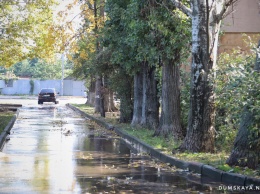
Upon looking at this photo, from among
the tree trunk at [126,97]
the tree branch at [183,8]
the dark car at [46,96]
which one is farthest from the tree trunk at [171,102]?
the dark car at [46,96]

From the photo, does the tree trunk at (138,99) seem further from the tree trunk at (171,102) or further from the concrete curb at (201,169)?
the concrete curb at (201,169)

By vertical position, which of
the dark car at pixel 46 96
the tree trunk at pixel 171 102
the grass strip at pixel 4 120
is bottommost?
the grass strip at pixel 4 120

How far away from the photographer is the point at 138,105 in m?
24.3

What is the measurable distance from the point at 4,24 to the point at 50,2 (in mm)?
2910

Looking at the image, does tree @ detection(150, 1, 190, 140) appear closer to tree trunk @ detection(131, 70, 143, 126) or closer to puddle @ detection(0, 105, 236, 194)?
puddle @ detection(0, 105, 236, 194)

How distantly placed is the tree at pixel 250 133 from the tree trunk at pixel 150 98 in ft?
35.4

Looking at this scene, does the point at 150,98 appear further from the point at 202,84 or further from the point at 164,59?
the point at 202,84

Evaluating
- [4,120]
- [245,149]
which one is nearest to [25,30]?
[4,120]

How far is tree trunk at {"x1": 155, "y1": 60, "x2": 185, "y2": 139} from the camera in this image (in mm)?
18272

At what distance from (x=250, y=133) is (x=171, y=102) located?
7272mm

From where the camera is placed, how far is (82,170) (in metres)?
12.0

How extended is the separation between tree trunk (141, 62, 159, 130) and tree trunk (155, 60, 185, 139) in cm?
375

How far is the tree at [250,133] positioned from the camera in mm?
10688

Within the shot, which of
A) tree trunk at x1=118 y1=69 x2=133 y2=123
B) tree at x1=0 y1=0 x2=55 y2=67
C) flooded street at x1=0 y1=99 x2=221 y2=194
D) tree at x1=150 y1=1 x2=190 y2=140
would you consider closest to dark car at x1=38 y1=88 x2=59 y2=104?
tree at x1=0 y1=0 x2=55 y2=67
